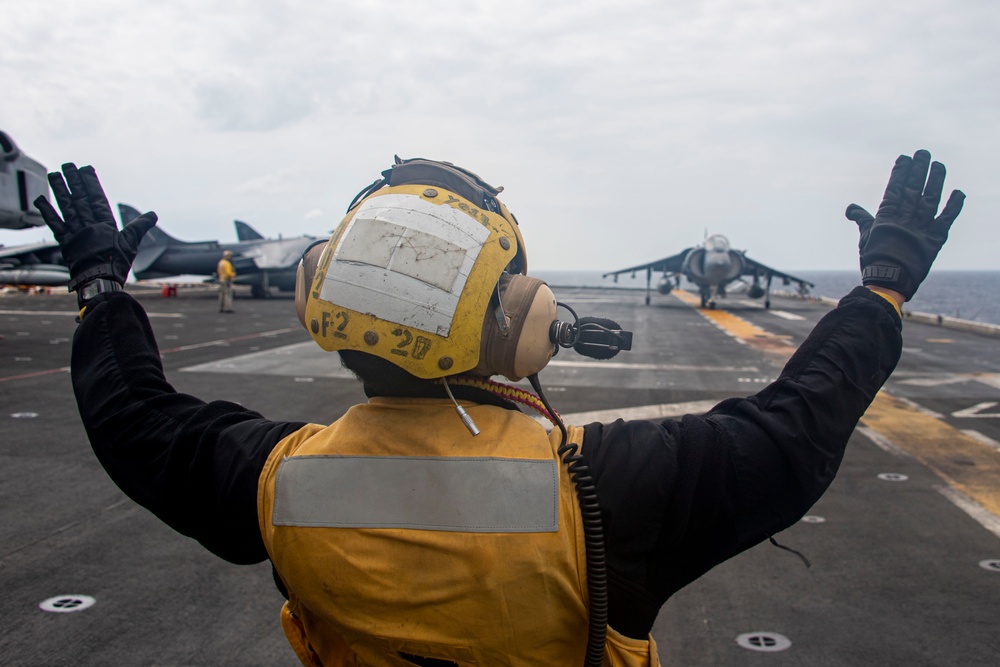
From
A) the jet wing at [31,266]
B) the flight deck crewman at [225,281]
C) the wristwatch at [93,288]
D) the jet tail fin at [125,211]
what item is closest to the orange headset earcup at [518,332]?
the wristwatch at [93,288]

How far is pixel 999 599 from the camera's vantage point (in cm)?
421

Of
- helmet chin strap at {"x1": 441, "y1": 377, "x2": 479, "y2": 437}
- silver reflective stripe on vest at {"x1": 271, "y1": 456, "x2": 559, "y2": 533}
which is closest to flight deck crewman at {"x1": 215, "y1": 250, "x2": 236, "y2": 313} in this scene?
silver reflective stripe on vest at {"x1": 271, "y1": 456, "x2": 559, "y2": 533}

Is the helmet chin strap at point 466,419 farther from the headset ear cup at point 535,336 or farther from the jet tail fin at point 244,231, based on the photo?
the jet tail fin at point 244,231

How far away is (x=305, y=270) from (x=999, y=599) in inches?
172

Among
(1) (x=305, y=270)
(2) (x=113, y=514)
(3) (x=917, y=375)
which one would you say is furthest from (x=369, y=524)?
(3) (x=917, y=375)

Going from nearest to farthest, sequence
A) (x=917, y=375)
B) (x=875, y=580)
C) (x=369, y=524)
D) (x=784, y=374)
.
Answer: (x=369, y=524) → (x=784, y=374) → (x=875, y=580) → (x=917, y=375)

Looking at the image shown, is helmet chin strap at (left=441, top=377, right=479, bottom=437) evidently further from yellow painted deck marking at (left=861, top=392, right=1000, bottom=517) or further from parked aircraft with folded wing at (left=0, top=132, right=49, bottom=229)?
parked aircraft with folded wing at (left=0, top=132, right=49, bottom=229)

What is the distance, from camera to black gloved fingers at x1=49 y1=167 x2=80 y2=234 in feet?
6.95

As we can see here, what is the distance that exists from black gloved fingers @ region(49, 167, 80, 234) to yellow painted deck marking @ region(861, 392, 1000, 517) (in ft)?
21.0

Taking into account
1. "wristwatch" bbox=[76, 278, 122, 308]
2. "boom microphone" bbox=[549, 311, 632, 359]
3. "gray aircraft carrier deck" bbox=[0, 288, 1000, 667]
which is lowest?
"gray aircraft carrier deck" bbox=[0, 288, 1000, 667]

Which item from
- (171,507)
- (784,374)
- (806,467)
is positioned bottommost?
(171,507)

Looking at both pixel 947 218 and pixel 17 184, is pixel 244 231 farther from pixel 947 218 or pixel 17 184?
pixel 947 218

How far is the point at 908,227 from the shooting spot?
5.97 feet

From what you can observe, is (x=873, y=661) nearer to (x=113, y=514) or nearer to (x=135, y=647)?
(x=135, y=647)
